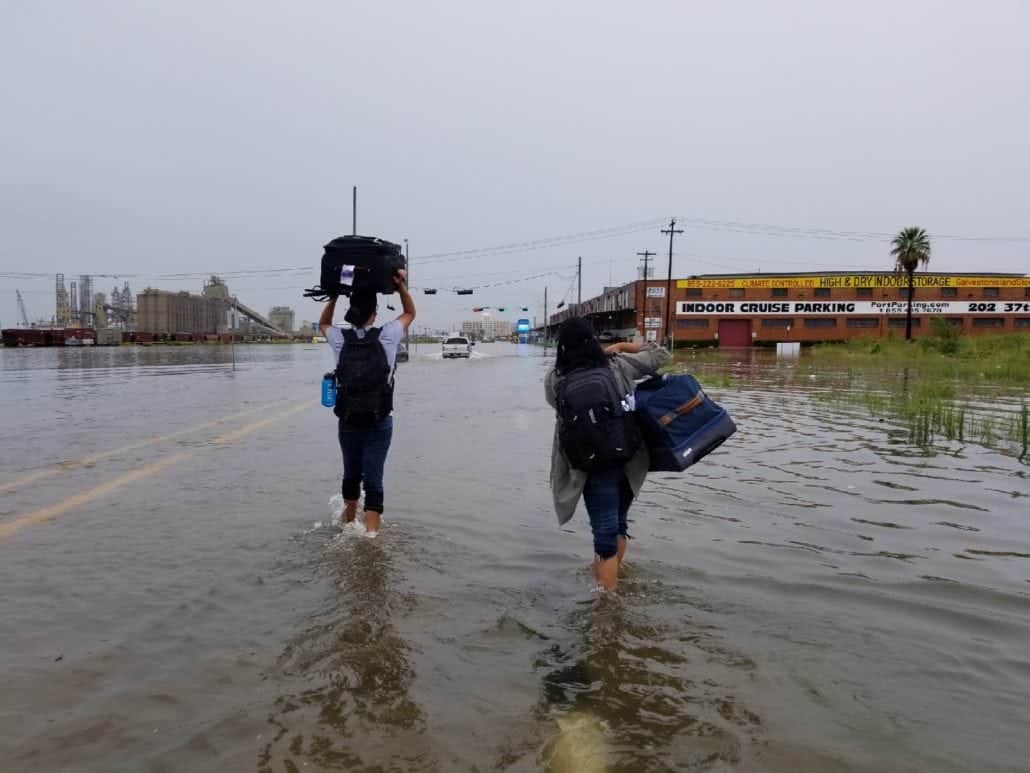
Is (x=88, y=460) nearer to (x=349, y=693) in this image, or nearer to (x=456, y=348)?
(x=349, y=693)

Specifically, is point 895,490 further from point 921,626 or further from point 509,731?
point 509,731

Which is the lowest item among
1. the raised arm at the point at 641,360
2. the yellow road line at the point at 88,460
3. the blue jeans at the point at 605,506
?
the yellow road line at the point at 88,460

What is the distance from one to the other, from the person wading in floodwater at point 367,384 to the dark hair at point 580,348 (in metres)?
Result: 1.47

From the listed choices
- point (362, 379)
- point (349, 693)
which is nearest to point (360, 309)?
point (362, 379)

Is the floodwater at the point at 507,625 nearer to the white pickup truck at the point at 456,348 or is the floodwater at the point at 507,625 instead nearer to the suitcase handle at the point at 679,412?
the suitcase handle at the point at 679,412

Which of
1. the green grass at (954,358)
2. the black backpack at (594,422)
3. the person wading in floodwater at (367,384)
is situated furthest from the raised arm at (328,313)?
the green grass at (954,358)

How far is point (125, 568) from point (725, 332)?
71.2m

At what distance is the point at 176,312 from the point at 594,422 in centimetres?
13195

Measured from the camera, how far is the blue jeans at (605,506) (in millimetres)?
4238

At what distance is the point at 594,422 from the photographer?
160 inches

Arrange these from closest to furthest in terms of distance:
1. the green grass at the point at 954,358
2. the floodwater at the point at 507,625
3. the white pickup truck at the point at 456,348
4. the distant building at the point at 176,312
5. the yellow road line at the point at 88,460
Result: the floodwater at the point at 507,625, the yellow road line at the point at 88,460, the green grass at the point at 954,358, the white pickup truck at the point at 456,348, the distant building at the point at 176,312

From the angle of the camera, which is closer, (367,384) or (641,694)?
(641,694)

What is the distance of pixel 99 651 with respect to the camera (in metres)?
3.61

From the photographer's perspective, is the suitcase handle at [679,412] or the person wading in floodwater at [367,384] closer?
the suitcase handle at [679,412]
